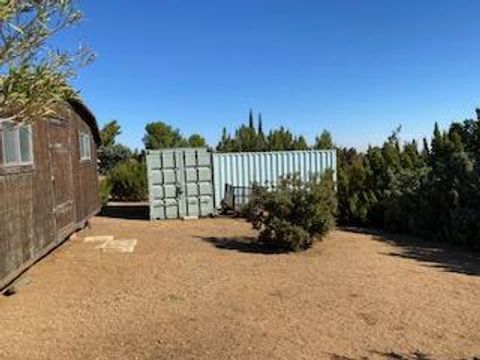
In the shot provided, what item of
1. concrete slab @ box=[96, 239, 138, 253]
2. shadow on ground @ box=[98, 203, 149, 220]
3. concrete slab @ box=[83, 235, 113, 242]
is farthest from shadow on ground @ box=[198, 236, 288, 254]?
shadow on ground @ box=[98, 203, 149, 220]

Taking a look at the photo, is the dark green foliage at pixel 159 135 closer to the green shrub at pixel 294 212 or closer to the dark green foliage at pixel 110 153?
the dark green foliage at pixel 110 153

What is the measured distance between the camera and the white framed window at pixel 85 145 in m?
16.3

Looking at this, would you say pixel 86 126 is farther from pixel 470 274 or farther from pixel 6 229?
pixel 470 274

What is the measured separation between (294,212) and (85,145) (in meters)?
6.49

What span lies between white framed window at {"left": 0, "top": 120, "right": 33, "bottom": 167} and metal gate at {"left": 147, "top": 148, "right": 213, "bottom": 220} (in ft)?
31.9

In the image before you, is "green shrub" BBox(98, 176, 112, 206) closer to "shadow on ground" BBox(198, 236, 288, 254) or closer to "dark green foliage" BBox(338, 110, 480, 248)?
"dark green foliage" BBox(338, 110, 480, 248)

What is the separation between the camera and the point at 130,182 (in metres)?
30.0

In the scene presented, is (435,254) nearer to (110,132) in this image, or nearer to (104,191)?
(104,191)

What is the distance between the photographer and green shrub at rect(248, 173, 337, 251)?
13.1 meters

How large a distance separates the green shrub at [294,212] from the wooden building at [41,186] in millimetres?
3880

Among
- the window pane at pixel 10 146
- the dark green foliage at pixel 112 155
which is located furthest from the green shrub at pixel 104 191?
the dark green foliage at pixel 112 155

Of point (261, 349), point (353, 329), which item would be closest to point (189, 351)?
point (261, 349)

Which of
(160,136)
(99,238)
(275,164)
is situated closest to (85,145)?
(99,238)

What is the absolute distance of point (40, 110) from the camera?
4.33 meters
